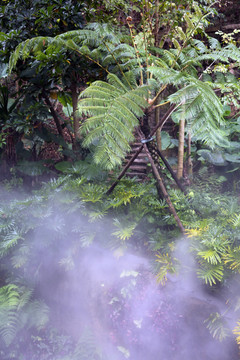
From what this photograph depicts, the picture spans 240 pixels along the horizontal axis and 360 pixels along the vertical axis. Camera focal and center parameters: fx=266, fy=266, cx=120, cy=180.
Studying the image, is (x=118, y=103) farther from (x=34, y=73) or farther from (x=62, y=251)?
(x=34, y=73)

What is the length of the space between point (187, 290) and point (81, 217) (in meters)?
1.00

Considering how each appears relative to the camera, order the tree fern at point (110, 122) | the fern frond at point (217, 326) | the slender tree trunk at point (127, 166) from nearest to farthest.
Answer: the fern frond at point (217, 326), the tree fern at point (110, 122), the slender tree trunk at point (127, 166)

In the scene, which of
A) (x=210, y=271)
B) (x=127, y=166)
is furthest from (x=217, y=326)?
(x=127, y=166)

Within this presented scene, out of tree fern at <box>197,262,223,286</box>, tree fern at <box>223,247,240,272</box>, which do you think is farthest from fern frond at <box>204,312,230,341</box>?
tree fern at <box>223,247,240,272</box>

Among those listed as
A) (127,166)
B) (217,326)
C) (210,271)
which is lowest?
(217,326)

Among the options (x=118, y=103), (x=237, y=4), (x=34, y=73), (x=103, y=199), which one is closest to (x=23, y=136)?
(x=34, y=73)

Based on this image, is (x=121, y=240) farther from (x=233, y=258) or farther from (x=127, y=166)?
(x=233, y=258)

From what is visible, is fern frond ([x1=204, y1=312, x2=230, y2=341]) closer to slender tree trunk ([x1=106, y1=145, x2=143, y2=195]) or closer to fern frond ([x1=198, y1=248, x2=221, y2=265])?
fern frond ([x1=198, y1=248, x2=221, y2=265])

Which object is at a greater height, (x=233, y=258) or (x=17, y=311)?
(x=233, y=258)

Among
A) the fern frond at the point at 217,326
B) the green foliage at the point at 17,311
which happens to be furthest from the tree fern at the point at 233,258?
the green foliage at the point at 17,311

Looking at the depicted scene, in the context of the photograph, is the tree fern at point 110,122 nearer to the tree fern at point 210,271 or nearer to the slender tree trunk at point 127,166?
the slender tree trunk at point 127,166

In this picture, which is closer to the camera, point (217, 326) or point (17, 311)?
point (217, 326)

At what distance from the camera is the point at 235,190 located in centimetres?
358

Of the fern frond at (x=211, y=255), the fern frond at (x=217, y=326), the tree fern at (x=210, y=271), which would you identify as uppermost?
the fern frond at (x=211, y=255)
